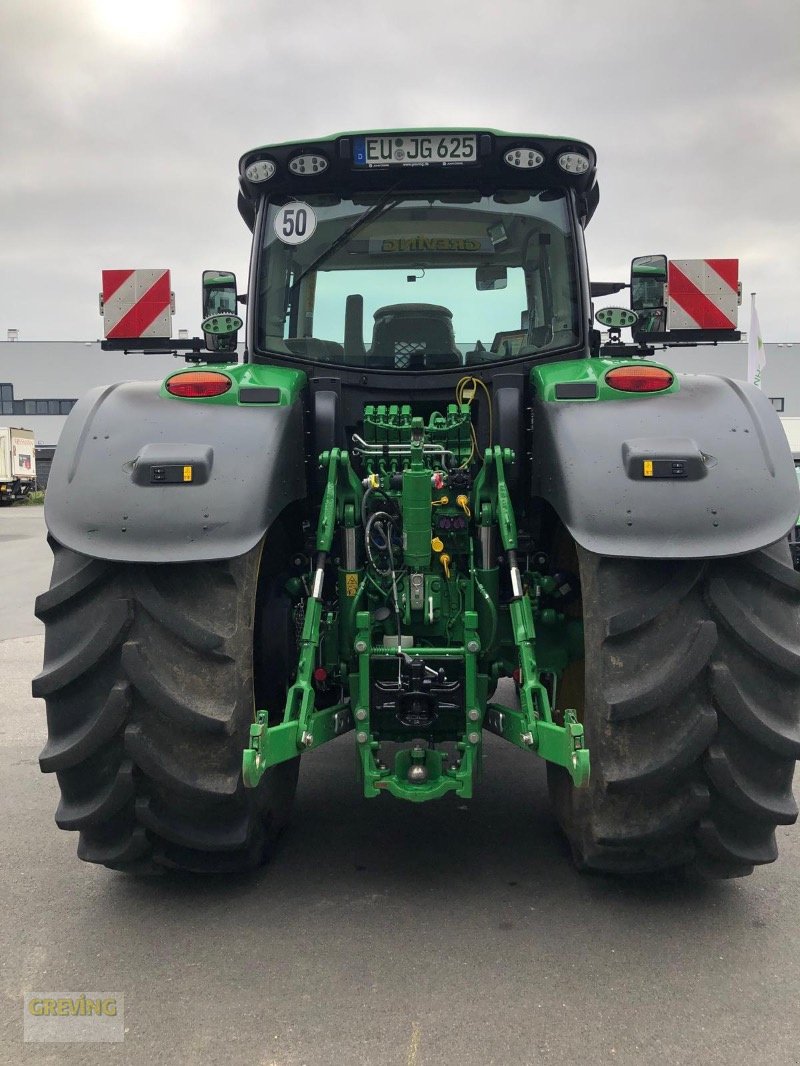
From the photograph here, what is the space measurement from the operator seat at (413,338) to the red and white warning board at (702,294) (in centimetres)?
165

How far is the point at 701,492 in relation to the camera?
280 cm

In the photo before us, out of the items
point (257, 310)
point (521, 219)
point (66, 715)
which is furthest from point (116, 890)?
point (521, 219)

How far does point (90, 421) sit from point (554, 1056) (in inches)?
94.4

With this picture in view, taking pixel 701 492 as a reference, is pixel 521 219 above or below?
above

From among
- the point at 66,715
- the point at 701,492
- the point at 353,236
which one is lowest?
the point at 66,715

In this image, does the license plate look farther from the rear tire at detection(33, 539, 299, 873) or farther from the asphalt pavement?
the asphalt pavement

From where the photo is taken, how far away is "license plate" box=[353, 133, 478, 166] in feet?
12.3

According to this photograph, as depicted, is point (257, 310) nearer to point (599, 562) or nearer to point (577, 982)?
point (599, 562)

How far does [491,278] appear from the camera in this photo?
402 cm

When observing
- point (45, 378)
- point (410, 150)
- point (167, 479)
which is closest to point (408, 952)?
point (167, 479)

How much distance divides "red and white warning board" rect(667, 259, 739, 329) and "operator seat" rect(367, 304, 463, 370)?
165 cm

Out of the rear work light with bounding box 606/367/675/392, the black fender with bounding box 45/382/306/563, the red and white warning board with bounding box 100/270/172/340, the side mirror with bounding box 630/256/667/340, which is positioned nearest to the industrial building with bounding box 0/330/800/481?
the red and white warning board with bounding box 100/270/172/340

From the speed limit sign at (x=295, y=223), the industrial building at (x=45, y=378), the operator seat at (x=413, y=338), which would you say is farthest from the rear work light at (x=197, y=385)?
the industrial building at (x=45, y=378)

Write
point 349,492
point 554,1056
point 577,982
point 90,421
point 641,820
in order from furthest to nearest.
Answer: point 349,492, point 90,421, point 641,820, point 577,982, point 554,1056
